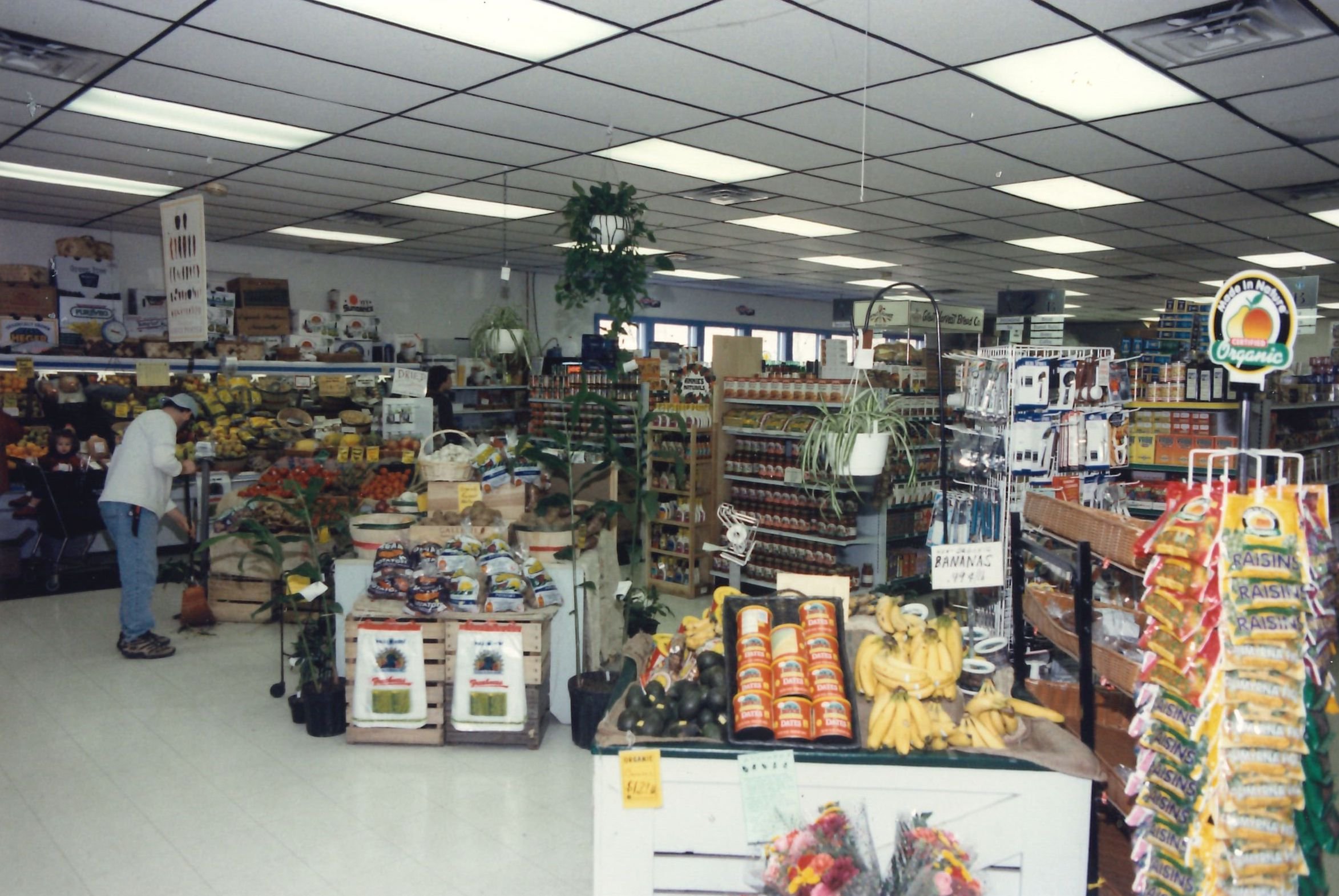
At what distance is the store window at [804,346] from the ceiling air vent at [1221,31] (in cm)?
1493

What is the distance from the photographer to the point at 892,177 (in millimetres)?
6676

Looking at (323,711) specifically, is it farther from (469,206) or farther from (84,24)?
(469,206)

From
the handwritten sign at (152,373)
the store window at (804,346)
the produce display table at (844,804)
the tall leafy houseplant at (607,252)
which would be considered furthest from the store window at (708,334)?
the produce display table at (844,804)

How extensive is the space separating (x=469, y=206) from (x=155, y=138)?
2.73 m

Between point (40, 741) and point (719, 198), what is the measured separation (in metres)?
5.81

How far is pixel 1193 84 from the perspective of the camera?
175 inches

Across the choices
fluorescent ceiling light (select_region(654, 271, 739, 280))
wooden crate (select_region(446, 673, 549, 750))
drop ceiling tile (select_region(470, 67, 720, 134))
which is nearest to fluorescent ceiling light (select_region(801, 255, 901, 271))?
fluorescent ceiling light (select_region(654, 271, 739, 280))

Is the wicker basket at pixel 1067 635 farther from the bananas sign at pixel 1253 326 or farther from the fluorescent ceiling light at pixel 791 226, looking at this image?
the fluorescent ceiling light at pixel 791 226

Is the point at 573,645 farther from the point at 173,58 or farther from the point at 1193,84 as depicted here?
the point at 1193,84

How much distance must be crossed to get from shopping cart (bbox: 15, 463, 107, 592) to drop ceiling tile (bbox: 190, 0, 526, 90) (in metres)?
4.87

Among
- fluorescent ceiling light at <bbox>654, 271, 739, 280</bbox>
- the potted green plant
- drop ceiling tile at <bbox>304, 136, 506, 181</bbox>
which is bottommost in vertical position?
the potted green plant

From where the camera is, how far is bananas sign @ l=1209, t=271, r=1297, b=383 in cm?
212

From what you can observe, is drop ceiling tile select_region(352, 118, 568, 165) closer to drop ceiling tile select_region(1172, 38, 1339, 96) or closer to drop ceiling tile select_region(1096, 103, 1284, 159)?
drop ceiling tile select_region(1096, 103, 1284, 159)

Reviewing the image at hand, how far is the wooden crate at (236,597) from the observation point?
6.54 meters
